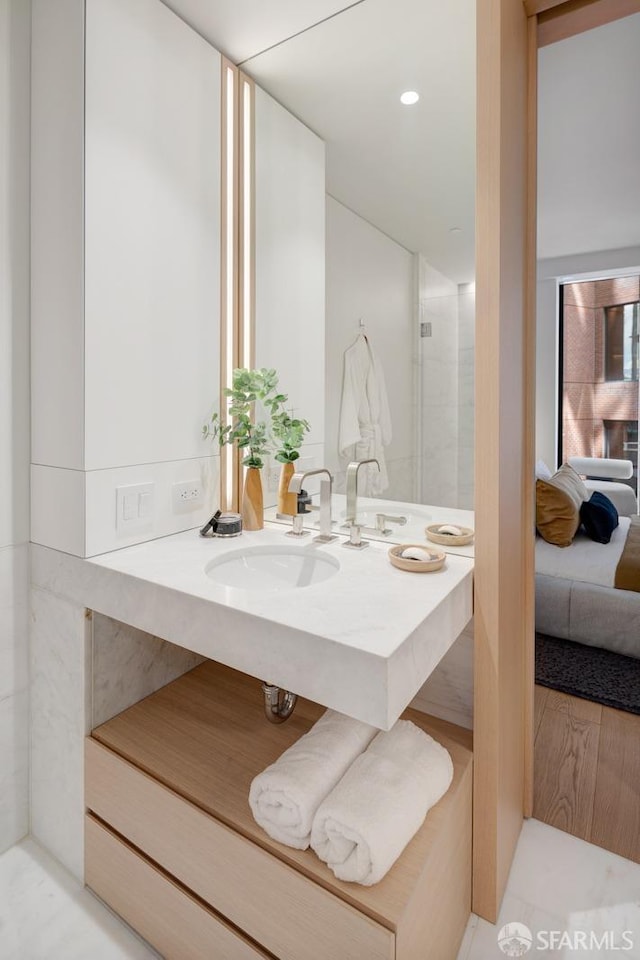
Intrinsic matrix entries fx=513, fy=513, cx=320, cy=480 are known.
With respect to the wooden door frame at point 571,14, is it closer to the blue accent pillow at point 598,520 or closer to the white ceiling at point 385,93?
the white ceiling at point 385,93

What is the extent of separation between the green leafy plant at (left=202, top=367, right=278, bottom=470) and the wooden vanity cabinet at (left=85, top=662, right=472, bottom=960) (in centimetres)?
77

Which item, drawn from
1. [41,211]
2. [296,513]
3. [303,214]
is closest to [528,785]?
[296,513]

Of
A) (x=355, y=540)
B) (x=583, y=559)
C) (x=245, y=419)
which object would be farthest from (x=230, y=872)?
(x=583, y=559)

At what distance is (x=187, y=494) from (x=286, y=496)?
317 mm

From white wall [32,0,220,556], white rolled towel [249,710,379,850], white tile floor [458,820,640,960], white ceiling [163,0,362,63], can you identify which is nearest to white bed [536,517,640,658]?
white tile floor [458,820,640,960]

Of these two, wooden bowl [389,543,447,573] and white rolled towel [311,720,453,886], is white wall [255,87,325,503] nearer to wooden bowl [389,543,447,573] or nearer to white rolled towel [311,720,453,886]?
wooden bowl [389,543,447,573]

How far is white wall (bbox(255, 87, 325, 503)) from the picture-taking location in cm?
167

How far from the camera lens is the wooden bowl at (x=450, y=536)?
4.53ft

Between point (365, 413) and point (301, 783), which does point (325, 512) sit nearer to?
point (365, 413)

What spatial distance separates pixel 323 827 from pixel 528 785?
94 centimetres

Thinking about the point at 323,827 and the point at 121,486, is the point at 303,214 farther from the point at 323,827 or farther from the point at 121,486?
the point at 323,827

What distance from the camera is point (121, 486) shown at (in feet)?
4.51

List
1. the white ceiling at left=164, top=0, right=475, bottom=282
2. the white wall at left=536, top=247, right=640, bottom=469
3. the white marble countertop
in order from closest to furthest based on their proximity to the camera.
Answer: the white marble countertop < the white ceiling at left=164, top=0, right=475, bottom=282 < the white wall at left=536, top=247, right=640, bottom=469

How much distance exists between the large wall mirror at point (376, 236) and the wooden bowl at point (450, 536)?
0.19 ft
